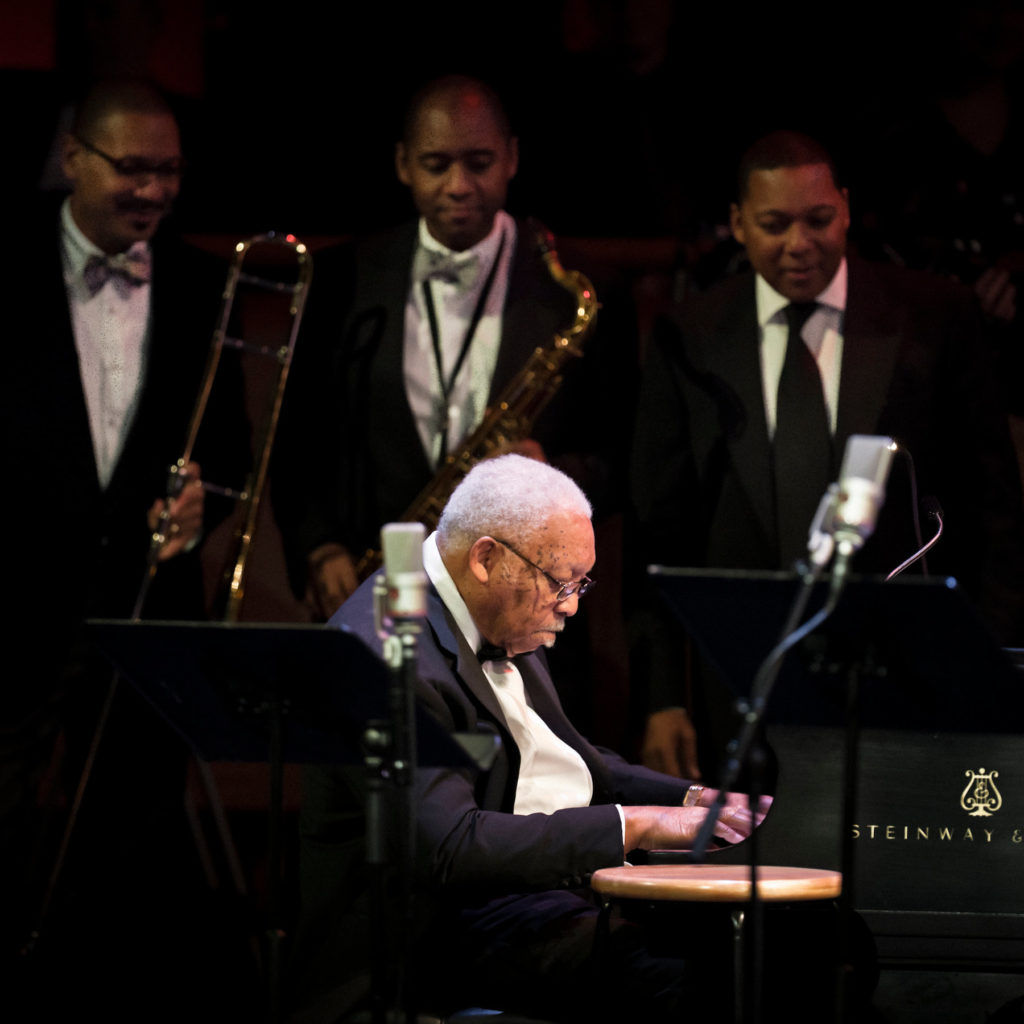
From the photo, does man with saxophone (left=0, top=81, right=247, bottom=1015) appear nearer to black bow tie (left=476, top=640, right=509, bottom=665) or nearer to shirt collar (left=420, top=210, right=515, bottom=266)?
shirt collar (left=420, top=210, right=515, bottom=266)

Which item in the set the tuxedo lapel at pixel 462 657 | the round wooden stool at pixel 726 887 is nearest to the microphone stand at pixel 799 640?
the round wooden stool at pixel 726 887

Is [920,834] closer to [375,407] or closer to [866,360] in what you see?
[866,360]

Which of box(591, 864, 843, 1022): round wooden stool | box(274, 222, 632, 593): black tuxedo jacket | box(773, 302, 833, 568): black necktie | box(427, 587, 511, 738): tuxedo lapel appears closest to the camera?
box(591, 864, 843, 1022): round wooden stool

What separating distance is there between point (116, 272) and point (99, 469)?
54 cm

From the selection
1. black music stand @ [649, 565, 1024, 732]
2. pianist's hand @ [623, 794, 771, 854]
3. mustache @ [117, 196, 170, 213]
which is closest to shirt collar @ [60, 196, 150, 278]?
mustache @ [117, 196, 170, 213]

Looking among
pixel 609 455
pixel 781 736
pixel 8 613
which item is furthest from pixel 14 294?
pixel 781 736

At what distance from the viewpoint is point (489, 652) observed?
3.27m

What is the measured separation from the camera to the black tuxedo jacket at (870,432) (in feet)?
13.6

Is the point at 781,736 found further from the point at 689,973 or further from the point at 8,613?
the point at 8,613

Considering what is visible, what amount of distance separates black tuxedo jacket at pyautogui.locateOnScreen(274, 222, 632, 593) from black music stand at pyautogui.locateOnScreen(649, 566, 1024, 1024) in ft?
6.31

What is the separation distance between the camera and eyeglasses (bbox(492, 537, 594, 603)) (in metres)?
3.19

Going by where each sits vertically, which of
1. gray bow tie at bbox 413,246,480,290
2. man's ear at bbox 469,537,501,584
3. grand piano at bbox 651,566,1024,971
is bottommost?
grand piano at bbox 651,566,1024,971

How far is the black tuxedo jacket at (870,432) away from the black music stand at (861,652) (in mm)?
1568

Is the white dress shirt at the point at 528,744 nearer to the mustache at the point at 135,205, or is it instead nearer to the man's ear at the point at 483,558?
the man's ear at the point at 483,558
